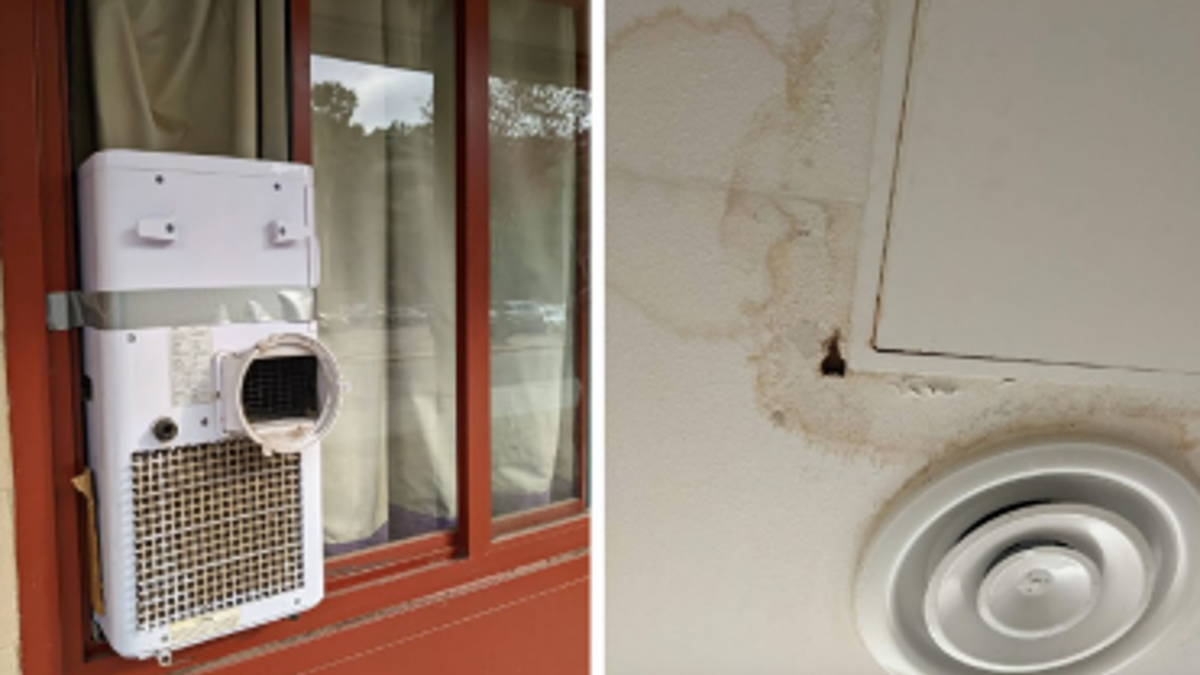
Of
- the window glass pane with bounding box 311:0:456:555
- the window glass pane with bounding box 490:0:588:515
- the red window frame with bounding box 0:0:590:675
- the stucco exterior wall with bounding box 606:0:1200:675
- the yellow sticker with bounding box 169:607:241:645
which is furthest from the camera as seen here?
the window glass pane with bounding box 490:0:588:515

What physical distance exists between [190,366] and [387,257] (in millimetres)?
657

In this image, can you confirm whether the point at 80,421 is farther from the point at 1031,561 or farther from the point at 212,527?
the point at 1031,561

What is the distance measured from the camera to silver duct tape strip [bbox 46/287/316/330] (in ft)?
4.43

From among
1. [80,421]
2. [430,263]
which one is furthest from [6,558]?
[430,263]

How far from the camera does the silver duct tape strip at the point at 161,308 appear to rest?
1.35 meters

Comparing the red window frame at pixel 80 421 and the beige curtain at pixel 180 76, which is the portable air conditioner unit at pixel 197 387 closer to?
the red window frame at pixel 80 421

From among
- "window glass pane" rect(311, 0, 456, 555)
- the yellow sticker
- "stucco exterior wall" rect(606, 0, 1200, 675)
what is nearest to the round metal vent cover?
"stucco exterior wall" rect(606, 0, 1200, 675)

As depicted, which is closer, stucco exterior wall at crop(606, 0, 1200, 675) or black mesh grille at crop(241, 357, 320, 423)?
stucco exterior wall at crop(606, 0, 1200, 675)

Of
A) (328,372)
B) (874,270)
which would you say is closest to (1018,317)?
(874,270)

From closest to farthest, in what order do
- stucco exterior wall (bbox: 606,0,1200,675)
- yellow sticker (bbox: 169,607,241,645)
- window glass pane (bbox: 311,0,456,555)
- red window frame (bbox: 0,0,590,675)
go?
stucco exterior wall (bbox: 606,0,1200,675), red window frame (bbox: 0,0,590,675), yellow sticker (bbox: 169,607,241,645), window glass pane (bbox: 311,0,456,555)

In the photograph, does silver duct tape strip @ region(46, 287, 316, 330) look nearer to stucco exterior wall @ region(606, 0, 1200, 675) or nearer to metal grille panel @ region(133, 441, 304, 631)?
metal grille panel @ region(133, 441, 304, 631)

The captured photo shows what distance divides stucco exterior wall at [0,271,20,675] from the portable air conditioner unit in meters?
0.13

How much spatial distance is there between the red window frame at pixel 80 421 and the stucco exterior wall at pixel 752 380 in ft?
4.14

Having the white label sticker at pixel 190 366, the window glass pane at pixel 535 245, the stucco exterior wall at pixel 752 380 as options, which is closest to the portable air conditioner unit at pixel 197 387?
the white label sticker at pixel 190 366
